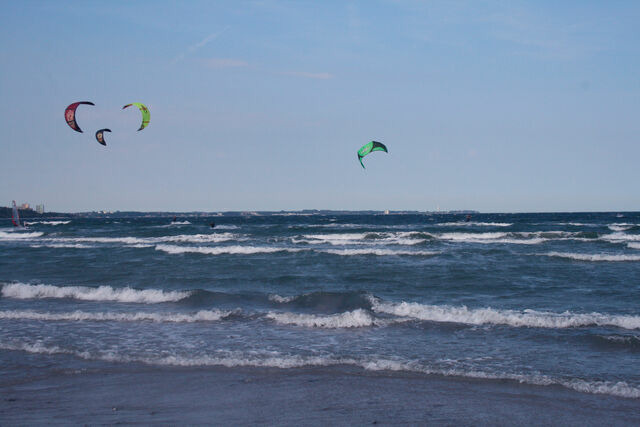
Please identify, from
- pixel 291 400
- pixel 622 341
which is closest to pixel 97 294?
pixel 291 400

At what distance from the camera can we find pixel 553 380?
6.08 m

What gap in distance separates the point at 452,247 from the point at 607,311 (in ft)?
49.7

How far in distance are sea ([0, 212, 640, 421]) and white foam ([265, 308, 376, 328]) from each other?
0.03m

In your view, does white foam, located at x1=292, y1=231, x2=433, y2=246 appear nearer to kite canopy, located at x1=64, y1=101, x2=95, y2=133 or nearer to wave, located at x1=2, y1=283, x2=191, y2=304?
kite canopy, located at x1=64, y1=101, x2=95, y2=133

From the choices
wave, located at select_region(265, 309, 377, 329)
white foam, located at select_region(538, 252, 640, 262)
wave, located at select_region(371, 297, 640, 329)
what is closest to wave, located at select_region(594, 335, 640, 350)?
Answer: wave, located at select_region(371, 297, 640, 329)

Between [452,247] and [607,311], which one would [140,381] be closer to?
[607,311]

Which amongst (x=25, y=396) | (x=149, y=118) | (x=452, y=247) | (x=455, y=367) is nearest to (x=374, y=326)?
(x=455, y=367)

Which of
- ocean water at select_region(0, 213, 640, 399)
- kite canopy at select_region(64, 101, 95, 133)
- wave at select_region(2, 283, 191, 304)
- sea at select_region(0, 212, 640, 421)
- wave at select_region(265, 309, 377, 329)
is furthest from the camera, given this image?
kite canopy at select_region(64, 101, 95, 133)

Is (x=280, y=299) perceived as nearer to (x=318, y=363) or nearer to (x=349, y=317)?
(x=349, y=317)

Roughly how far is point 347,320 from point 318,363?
104 inches

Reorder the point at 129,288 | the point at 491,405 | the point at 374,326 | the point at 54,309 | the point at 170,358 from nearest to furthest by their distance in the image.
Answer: the point at 491,405 → the point at 170,358 → the point at 374,326 → the point at 54,309 → the point at 129,288

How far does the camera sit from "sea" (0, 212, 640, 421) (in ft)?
22.2

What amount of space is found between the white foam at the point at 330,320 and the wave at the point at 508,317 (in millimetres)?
947

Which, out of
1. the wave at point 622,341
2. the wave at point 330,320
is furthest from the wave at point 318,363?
the wave at point 330,320
